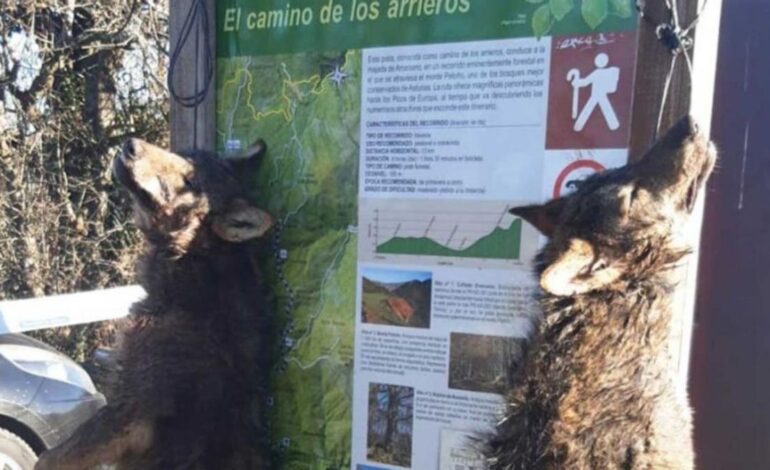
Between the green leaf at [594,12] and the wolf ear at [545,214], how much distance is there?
1.66 feet

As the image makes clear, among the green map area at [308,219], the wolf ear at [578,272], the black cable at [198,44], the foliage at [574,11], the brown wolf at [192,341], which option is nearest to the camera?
the wolf ear at [578,272]

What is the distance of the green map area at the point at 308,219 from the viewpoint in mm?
2848

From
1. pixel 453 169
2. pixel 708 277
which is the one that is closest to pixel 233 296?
pixel 453 169

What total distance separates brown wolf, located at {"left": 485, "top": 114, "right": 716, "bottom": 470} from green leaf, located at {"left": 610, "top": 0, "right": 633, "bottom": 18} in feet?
1.15

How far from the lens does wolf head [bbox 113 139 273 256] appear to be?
9.95 ft

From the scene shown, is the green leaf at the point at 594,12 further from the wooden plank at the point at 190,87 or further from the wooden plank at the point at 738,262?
the wooden plank at the point at 738,262

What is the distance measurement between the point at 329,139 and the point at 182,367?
3.23 ft

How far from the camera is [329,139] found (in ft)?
9.41

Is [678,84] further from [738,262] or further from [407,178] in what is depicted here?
[738,262]

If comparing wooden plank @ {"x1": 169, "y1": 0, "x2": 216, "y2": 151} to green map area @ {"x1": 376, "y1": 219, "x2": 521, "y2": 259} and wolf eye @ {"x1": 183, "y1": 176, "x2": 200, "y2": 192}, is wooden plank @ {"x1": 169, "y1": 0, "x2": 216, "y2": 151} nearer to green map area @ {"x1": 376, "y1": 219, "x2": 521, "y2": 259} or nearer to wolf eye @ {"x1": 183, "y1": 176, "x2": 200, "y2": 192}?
wolf eye @ {"x1": 183, "y1": 176, "x2": 200, "y2": 192}

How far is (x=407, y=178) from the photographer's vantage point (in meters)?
2.70

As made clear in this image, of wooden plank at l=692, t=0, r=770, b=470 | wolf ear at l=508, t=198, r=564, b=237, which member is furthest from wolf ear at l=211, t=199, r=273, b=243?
wooden plank at l=692, t=0, r=770, b=470

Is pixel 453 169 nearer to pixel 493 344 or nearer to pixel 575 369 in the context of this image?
pixel 493 344

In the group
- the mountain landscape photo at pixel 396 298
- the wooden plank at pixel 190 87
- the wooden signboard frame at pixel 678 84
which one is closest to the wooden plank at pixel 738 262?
the wooden signboard frame at pixel 678 84
